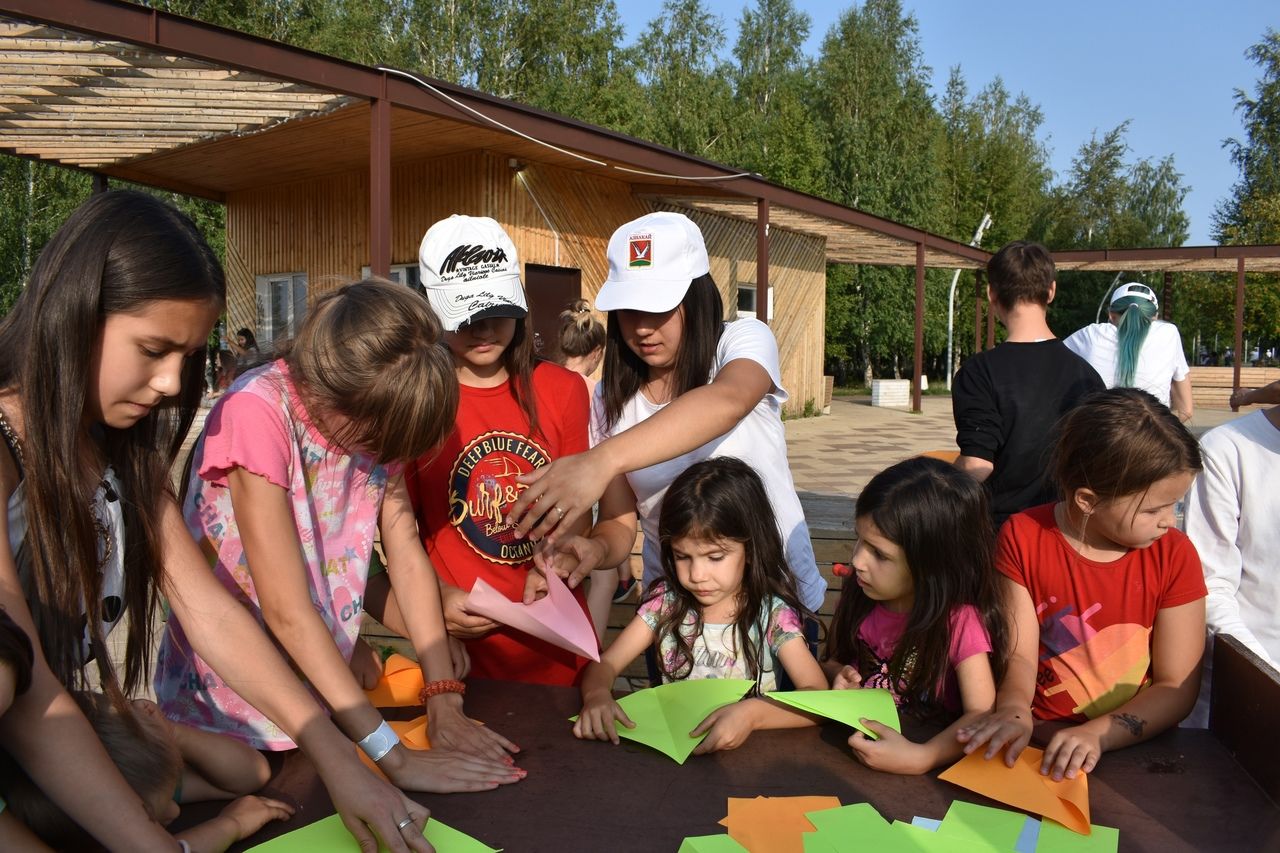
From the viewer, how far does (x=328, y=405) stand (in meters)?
1.57

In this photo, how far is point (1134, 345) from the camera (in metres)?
4.35

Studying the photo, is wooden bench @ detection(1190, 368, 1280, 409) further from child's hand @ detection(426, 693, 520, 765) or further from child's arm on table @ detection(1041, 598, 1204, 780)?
child's hand @ detection(426, 693, 520, 765)

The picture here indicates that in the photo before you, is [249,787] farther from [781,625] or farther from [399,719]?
[781,625]

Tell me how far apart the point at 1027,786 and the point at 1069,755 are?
10cm

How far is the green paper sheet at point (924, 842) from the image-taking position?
49.1 inches

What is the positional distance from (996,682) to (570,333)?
3913 mm

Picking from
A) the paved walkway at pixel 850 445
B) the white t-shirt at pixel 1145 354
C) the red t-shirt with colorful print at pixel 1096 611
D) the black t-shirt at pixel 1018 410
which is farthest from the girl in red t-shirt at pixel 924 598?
the white t-shirt at pixel 1145 354

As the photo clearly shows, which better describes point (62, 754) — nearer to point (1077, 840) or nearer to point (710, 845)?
point (710, 845)

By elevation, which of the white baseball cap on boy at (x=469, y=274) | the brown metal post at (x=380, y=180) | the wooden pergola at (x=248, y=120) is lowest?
the white baseball cap on boy at (x=469, y=274)

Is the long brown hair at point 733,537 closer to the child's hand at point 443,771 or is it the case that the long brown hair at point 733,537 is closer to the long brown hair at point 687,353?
the long brown hair at point 687,353

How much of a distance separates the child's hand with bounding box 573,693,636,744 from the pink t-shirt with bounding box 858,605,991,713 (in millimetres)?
562

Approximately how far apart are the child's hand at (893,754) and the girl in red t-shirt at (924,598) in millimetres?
176

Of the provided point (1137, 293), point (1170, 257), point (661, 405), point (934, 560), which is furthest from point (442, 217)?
point (1170, 257)

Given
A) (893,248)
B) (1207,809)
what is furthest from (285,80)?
(893,248)
